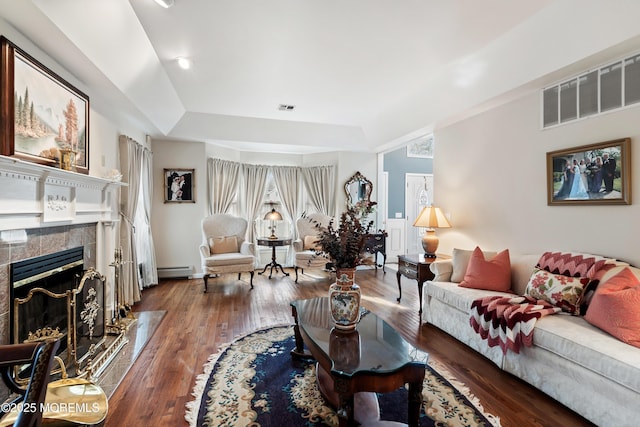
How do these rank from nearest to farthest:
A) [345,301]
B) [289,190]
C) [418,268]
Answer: [345,301]
[418,268]
[289,190]

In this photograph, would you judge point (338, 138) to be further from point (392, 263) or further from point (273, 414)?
point (273, 414)

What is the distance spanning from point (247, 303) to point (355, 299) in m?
2.46

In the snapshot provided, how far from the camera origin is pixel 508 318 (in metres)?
2.30

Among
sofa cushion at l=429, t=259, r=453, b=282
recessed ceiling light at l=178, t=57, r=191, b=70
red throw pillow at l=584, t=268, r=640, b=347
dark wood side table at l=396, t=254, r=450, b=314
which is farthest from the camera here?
dark wood side table at l=396, t=254, r=450, b=314

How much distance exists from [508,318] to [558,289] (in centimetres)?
50

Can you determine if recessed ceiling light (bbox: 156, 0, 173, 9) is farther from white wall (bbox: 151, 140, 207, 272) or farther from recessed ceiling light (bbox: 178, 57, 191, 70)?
white wall (bbox: 151, 140, 207, 272)

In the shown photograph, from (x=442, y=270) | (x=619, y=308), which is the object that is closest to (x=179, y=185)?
(x=442, y=270)

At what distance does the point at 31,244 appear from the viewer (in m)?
2.16

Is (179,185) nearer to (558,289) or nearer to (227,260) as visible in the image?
(227,260)

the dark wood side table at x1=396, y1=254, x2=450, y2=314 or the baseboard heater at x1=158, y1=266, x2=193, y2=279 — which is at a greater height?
the dark wood side table at x1=396, y1=254, x2=450, y2=314

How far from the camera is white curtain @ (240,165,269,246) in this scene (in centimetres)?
632

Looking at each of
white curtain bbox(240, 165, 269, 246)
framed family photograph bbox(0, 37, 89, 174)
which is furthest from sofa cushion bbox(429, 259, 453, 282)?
white curtain bbox(240, 165, 269, 246)

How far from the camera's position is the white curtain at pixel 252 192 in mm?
6316

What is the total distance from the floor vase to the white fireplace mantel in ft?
6.73
